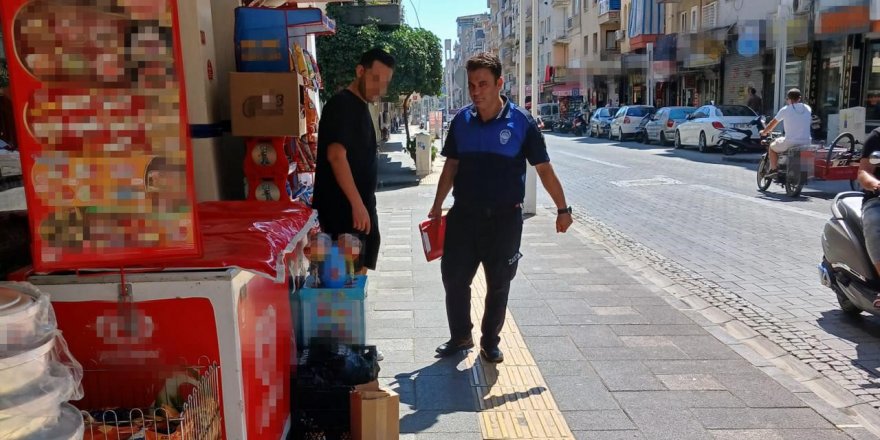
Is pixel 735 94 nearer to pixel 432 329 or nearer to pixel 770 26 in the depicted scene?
pixel 770 26

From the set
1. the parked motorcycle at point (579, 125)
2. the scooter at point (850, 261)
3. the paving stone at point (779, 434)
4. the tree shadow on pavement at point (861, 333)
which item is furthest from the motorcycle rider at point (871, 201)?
the parked motorcycle at point (579, 125)

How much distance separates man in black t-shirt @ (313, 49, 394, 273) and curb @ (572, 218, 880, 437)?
2750 mm

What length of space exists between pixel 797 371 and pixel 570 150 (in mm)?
21255

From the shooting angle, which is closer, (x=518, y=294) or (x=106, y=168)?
(x=106, y=168)

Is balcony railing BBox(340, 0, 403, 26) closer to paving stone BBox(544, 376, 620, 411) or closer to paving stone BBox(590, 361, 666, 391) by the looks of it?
paving stone BBox(590, 361, 666, 391)

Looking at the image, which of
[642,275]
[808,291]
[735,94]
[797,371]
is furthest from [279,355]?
[735,94]

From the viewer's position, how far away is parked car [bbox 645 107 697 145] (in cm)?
2488

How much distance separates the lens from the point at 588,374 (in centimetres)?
429

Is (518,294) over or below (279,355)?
below

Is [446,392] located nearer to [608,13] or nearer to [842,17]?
[842,17]

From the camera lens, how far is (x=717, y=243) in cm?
826

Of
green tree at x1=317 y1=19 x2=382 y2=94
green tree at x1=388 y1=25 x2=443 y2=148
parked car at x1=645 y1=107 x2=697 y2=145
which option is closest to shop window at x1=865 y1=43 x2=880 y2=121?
parked car at x1=645 y1=107 x2=697 y2=145

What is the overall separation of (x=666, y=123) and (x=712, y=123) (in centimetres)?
461

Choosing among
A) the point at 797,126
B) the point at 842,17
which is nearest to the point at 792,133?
the point at 797,126
